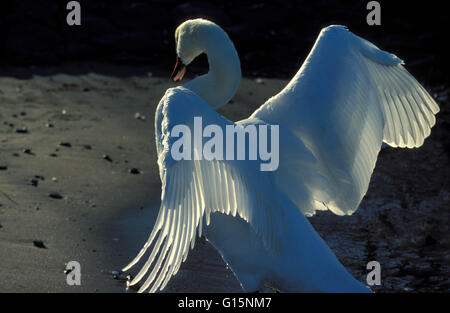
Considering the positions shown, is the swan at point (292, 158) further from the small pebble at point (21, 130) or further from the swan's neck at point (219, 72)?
the small pebble at point (21, 130)

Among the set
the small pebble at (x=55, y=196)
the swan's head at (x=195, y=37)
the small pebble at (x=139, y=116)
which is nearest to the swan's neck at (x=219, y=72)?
the swan's head at (x=195, y=37)

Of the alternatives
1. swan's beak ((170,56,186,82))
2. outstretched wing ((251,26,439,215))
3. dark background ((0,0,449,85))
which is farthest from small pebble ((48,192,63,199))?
dark background ((0,0,449,85))

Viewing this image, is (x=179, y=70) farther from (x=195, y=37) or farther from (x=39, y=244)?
(x=39, y=244)

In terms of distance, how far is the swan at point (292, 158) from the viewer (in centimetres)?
400

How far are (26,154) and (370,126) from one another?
3722mm

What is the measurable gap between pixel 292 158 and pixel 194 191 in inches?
41.9

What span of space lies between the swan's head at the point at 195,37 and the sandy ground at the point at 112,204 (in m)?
1.50

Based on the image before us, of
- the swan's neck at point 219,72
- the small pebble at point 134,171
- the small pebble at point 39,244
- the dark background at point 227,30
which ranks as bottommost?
the small pebble at point 39,244

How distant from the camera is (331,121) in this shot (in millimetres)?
5035

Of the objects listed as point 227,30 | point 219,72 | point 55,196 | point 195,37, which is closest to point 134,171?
point 55,196

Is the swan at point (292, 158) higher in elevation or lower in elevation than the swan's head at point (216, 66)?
lower

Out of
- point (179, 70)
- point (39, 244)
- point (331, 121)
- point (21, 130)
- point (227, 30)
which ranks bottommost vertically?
point (39, 244)

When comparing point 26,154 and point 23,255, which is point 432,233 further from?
point 26,154

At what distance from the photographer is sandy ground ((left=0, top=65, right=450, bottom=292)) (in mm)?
5633
